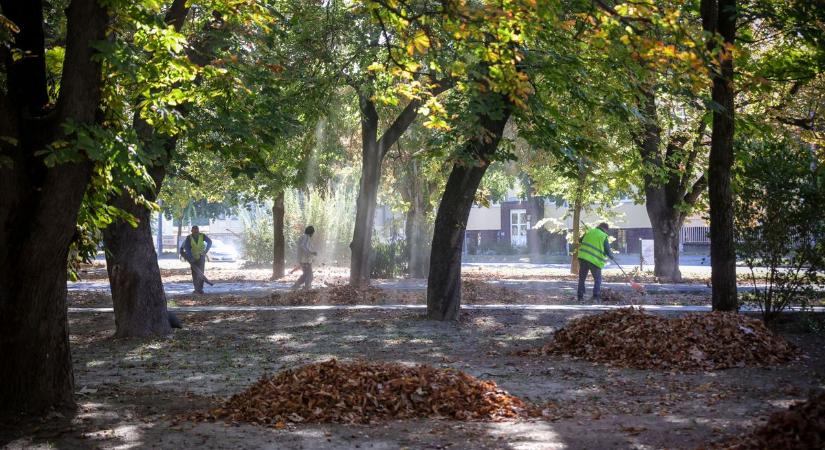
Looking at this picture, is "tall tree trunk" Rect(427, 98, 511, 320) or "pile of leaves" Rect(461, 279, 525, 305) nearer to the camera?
"tall tree trunk" Rect(427, 98, 511, 320)

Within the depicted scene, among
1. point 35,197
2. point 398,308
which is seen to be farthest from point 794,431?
point 398,308

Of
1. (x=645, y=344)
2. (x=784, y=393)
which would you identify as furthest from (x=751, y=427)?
(x=645, y=344)

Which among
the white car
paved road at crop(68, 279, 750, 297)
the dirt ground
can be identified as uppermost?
the white car

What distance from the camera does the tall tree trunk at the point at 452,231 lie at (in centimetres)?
1494

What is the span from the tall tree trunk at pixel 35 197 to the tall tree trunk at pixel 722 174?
8574 mm

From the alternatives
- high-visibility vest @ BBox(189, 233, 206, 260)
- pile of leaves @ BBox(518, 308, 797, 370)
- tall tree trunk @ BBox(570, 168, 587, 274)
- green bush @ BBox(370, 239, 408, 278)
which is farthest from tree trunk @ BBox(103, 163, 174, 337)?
green bush @ BBox(370, 239, 408, 278)

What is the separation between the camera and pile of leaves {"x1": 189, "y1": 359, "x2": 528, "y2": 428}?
7.50m

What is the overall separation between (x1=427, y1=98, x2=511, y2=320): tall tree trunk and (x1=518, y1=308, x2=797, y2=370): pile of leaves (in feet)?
12.0

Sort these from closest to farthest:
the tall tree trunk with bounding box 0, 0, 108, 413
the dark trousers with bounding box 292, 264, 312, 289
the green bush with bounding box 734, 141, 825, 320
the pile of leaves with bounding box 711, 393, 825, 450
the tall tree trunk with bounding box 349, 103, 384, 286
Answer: the pile of leaves with bounding box 711, 393, 825, 450 → the tall tree trunk with bounding box 0, 0, 108, 413 → the green bush with bounding box 734, 141, 825, 320 → the tall tree trunk with bounding box 349, 103, 384, 286 → the dark trousers with bounding box 292, 264, 312, 289

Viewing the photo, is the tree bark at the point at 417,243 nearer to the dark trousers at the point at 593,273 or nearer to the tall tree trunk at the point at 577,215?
the tall tree trunk at the point at 577,215

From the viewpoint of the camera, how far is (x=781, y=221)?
13211 millimetres

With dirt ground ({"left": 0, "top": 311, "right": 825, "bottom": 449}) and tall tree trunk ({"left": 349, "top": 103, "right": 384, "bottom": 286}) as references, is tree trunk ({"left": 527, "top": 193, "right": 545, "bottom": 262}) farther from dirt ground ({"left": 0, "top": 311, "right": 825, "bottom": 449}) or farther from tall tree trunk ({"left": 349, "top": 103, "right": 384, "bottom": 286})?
dirt ground ({"left": 0, "top": 311, "right": 825, "bottom": 449})

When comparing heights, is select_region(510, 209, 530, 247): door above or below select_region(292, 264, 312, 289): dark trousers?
above

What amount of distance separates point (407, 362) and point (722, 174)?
5.29m
